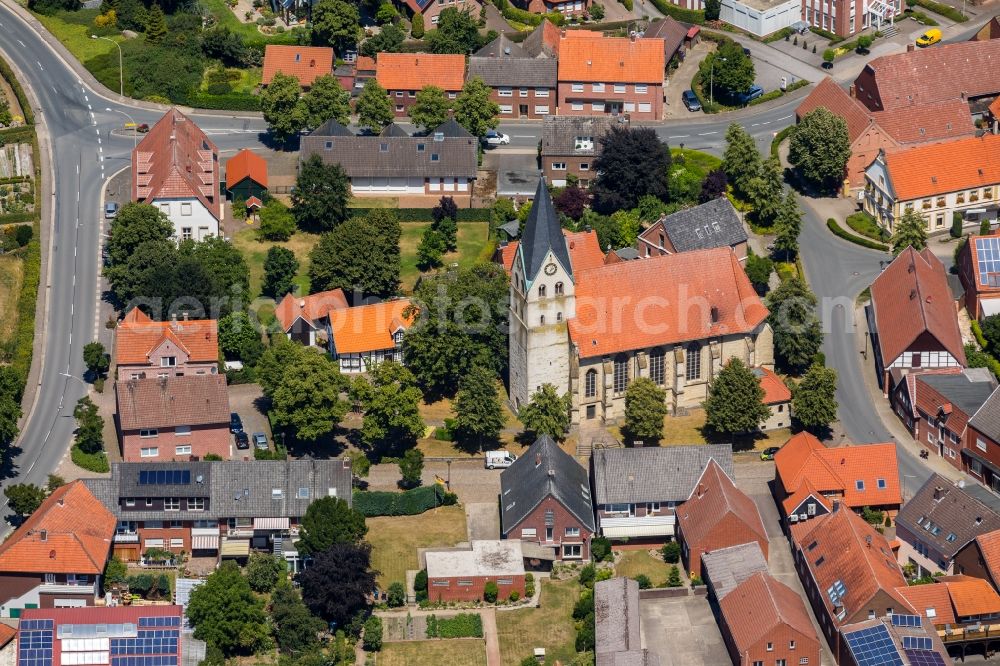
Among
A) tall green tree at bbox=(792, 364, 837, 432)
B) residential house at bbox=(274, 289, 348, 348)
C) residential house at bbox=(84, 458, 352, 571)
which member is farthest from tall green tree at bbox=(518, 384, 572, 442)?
residential house at bbox=(274, 289, 348, 348)

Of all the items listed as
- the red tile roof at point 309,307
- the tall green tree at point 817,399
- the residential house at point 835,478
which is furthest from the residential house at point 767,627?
the red tile roof at point 309,307

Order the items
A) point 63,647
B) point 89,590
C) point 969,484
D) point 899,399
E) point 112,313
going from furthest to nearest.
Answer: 1. point 112,313
2. point 899,399
3. point 969,484
4. point 89,590
5. point 63,647

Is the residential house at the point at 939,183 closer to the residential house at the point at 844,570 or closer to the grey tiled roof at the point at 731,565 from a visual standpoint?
the residential house at the point at 844,570

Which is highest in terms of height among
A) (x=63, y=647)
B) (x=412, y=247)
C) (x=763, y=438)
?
(x=412, y=247)

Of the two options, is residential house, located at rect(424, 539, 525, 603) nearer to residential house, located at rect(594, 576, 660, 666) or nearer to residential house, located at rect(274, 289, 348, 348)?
residential house, located at rect(594, 576, 660, 666)

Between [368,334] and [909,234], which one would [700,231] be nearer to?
[909,234]

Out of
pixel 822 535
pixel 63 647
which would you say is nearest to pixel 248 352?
pixel 63 647

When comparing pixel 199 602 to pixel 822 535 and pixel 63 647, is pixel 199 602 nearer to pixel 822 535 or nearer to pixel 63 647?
pixel 63 647
